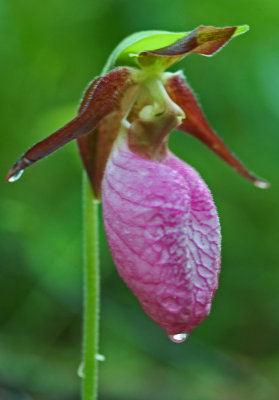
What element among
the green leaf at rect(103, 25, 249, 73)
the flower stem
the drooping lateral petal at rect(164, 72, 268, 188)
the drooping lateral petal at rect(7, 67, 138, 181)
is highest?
the drooping lateral petal at rect(164, 72, 268, 188)

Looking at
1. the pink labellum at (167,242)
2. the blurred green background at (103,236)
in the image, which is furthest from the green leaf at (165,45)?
the blurred green background at (103,236)

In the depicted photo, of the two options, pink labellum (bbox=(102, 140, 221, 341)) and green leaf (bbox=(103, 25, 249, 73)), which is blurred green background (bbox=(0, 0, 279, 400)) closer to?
green leaf (bbox=(103, 25, 249, 73))

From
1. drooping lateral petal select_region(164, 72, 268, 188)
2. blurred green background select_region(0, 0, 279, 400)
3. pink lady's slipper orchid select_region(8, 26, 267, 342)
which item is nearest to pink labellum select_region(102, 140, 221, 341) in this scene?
pink lady's slipper orchid select_region(8, 26, 267, 342)

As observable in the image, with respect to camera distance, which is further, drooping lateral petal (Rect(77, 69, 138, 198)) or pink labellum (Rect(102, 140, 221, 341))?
drooping lateral petal (Rect(77, 69, 138, 198))

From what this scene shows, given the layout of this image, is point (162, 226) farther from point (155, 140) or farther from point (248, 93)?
point (248, 93)

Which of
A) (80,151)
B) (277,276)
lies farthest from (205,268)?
(277,276)

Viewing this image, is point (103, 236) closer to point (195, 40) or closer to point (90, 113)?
point (90, 113)

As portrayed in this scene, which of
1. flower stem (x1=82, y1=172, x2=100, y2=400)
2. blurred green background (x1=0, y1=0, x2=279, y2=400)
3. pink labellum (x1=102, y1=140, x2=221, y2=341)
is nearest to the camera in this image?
pink labellum (x1=102, y1=140, x2=221, y2=341)
